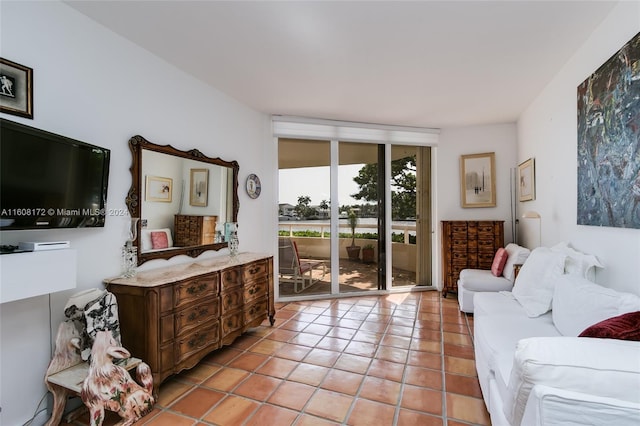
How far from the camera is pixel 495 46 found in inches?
94.8

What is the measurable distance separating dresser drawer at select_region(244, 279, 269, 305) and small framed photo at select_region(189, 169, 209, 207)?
96 centimetres

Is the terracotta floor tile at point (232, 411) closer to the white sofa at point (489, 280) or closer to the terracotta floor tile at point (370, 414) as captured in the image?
the terracotta floor tile at point (370, 414)

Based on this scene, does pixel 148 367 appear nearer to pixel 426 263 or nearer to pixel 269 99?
pixel 269 99

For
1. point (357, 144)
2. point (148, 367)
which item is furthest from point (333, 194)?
point (148, 367)

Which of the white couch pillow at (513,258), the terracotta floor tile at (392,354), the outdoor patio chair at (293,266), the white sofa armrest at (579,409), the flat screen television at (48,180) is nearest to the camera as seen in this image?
the white sofa armrest at (579,409)

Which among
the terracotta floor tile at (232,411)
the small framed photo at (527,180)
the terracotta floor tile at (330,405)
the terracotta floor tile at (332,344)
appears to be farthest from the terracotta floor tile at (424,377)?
the small framed photo at (527,180)

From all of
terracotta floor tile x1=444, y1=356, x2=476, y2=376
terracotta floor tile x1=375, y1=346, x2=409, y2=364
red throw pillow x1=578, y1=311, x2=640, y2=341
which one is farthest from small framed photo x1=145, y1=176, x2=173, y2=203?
red throw pillow x1=578, y1=311, x2=640, y2=341

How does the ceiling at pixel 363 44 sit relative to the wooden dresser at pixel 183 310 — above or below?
above

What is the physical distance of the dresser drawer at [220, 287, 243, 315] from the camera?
261 centimetres

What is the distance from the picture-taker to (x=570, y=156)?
2645 millimetres

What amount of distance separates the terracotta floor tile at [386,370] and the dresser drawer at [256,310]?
1.26m

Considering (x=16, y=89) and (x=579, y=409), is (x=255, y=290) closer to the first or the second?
(x=16, y=89)

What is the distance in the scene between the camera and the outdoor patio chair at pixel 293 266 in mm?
4238

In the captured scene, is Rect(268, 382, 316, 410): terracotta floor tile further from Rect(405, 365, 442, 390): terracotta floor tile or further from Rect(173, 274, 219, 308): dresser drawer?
Rect(173, 274, 219, 308): dresser drawer
